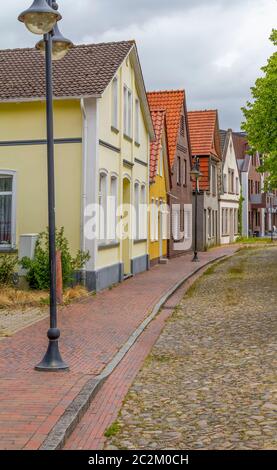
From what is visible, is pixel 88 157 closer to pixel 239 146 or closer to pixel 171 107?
pixel 171 107

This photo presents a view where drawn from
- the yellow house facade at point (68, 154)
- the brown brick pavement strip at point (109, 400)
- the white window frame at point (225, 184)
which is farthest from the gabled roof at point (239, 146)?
the brown brick pavement strip at point (109, 400)

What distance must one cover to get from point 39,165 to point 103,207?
89.8 inches

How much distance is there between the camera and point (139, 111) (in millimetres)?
22672

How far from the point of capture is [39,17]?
7488mm

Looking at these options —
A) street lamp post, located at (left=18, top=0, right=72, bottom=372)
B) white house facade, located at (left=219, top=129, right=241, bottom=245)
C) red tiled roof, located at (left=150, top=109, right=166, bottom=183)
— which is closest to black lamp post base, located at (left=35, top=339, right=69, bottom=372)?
street lamp post, located at (left=18, top=0, right=72, bottom=372)

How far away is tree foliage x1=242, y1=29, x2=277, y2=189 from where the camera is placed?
2162 centimetres

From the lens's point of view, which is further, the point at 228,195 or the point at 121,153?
the point at 228,195

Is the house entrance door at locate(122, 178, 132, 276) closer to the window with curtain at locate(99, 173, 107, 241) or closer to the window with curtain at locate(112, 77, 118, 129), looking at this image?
the window with curtain at locate(112, 77, 118, 129)

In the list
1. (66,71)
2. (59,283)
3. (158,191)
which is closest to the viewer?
(59,283)

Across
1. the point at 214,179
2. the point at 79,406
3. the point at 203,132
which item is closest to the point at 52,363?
the point at 79,406

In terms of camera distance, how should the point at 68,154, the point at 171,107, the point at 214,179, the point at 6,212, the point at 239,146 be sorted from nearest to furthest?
the point at 68,154
the point at 6,212
the point at 171,107
the point at 214,179
the point at 239,146

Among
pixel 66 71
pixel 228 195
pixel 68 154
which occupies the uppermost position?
pixel 66 71
